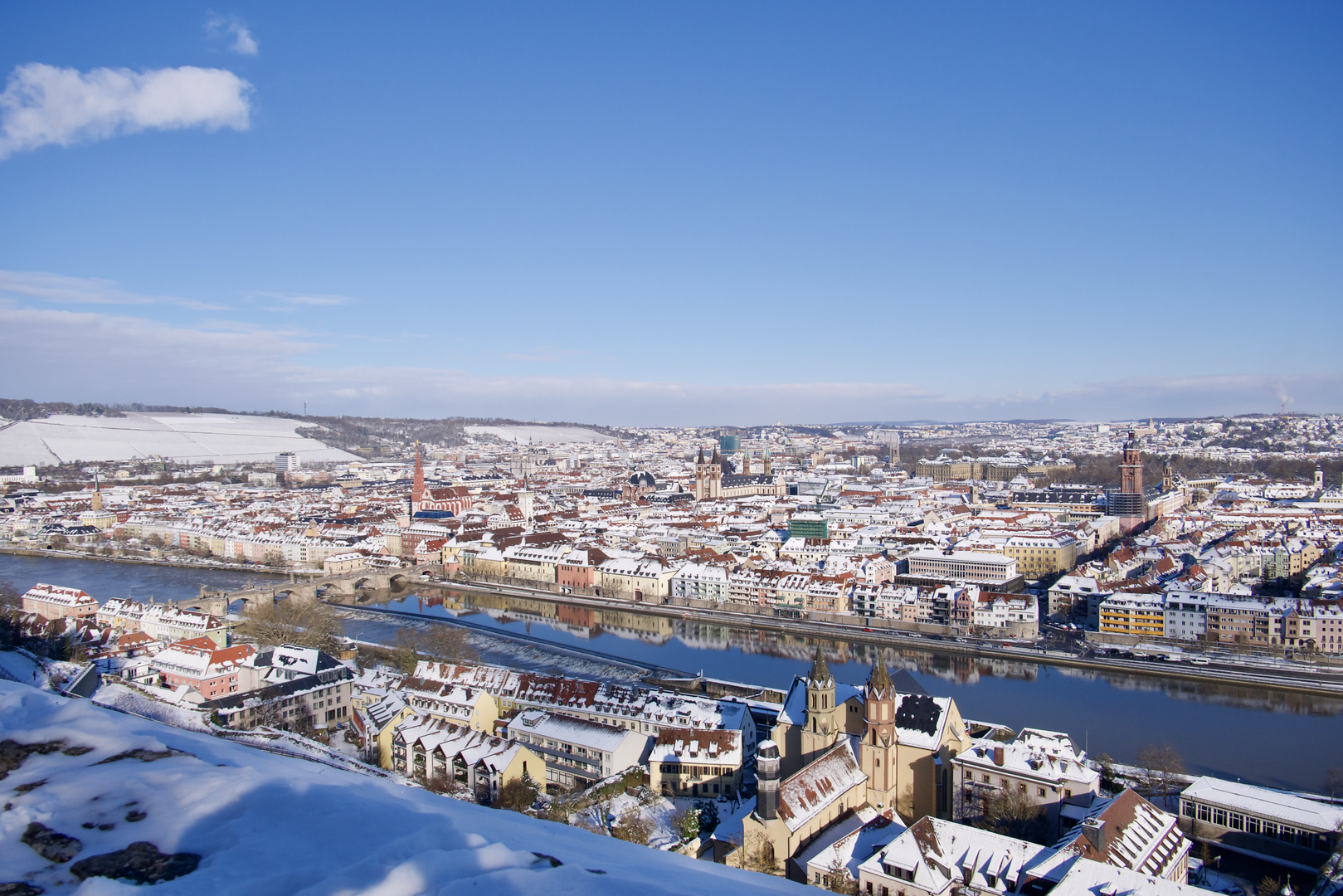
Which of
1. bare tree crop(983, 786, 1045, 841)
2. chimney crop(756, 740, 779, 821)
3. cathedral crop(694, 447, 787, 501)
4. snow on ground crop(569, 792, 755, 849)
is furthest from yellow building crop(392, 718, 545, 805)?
cathedral crop(694, 447, 787, 501)

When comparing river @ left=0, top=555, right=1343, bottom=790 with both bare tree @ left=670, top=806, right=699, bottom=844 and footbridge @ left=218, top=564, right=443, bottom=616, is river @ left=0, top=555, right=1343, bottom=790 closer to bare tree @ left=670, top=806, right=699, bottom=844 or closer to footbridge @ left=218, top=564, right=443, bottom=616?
footbridge @ left=218, top=564, right=443, bottom=616

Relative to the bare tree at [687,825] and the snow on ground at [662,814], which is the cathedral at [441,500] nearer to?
the snow on ground at [662,814]

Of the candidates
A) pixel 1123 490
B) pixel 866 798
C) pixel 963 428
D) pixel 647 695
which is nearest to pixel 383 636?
pixel 647 695

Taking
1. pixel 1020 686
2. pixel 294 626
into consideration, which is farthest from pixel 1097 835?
pixel 294 626

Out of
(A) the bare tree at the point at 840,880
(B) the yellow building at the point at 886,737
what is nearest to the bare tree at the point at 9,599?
(B) the yellow building at the point at 886,737

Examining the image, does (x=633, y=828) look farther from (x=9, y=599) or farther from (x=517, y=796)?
(x=9, y=599)
